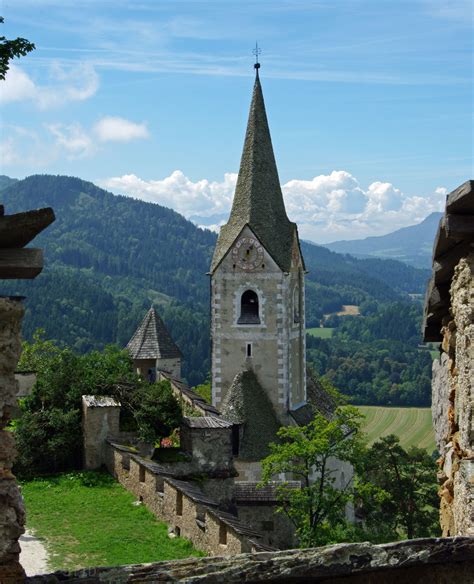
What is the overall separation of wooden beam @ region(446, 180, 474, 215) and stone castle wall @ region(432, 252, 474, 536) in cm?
40

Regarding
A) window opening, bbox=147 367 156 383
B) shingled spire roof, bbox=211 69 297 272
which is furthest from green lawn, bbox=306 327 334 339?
Answer: shingled spire roof, bbox=211 69 297 272

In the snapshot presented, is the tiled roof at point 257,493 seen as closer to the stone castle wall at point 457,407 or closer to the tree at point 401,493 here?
the tree at point 401,493

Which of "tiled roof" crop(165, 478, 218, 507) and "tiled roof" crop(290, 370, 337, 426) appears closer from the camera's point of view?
"tiled roof" crop(165, 478, 218, 507)

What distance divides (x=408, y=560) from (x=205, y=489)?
1592cm

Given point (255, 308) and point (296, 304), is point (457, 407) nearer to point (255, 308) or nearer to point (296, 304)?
point (255, 308)

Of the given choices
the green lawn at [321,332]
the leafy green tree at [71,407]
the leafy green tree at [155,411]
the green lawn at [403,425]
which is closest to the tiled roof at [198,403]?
the leafy green tree at [155,411]

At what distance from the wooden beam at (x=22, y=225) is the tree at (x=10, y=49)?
10356 millimetres

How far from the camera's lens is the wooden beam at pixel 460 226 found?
5879 mm

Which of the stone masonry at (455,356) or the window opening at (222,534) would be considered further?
the window opening at (222,534)

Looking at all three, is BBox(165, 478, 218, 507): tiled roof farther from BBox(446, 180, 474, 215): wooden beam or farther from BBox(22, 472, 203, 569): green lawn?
BBox(446, 180, 474, 215): wooden beam

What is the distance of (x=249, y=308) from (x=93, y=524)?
16794 mm

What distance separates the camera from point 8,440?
17.5 feet

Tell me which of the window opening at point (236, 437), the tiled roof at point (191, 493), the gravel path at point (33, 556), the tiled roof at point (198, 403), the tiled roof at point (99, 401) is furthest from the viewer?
the window opening at point (236, 437)

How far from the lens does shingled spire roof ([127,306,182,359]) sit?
117 feet
